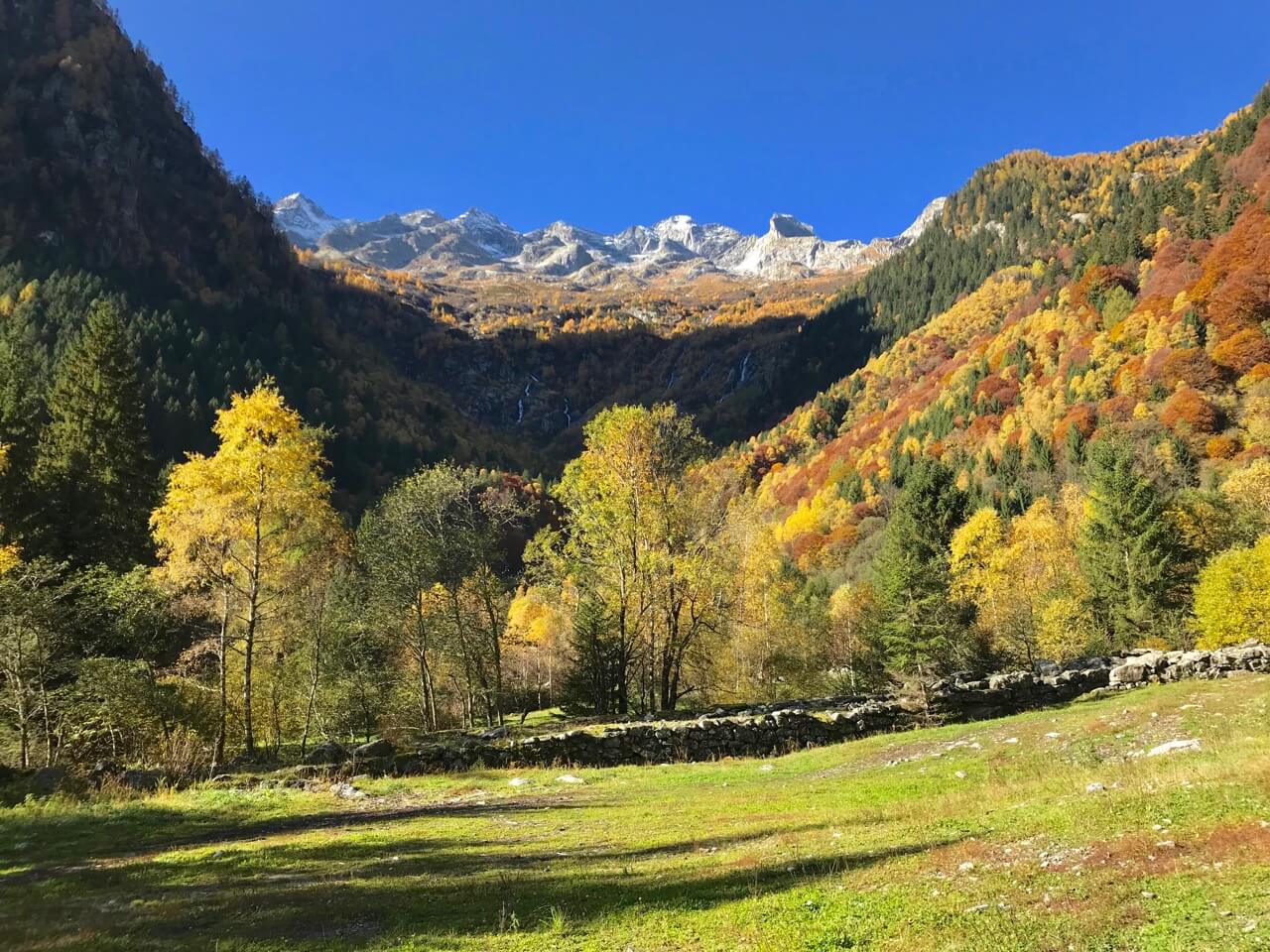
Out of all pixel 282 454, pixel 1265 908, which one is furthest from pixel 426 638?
pixel 1265 908

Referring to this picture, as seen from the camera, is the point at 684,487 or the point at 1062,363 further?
the point at 1062,363

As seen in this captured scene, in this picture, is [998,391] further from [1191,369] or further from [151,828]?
[151,828]

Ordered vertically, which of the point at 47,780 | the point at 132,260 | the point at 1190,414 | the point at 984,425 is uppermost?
the point at 132,260

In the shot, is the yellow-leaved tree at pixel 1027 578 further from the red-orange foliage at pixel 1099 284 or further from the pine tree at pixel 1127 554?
the red-orange foliage at pixel 1099 284

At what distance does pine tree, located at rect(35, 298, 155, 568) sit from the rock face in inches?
1322

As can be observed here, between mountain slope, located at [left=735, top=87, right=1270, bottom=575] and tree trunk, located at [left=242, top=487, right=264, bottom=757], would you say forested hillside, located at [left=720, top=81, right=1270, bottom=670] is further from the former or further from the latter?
tree trunk, located at [left=242, top=487, right=264, bottom=757]

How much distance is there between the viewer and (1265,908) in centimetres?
487

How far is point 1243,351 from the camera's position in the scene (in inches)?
3258

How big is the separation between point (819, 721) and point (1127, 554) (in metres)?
35.5

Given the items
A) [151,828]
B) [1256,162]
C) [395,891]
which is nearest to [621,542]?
[151,828]

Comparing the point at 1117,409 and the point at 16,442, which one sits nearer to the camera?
the point at 16,442

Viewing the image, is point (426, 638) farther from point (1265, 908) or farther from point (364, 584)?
point (1265, 908)

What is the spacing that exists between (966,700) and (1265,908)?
24.2m

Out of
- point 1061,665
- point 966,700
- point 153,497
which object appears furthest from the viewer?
point 153,497
